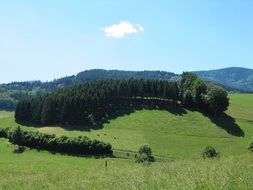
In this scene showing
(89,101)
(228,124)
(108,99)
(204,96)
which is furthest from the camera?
(108,99)

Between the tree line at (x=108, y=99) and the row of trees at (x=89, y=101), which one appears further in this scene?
the row of trees at (x=89, y=101)

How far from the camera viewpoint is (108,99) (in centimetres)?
16500

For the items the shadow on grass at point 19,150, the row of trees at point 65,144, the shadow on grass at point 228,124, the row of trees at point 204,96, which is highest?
the row of trees at point 204,96

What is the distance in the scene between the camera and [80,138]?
373 ft

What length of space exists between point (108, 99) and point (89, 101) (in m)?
9.28

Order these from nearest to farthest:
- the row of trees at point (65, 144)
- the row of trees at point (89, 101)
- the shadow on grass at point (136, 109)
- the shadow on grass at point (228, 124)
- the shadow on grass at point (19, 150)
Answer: the row of trees at point (65, 144) → the shadow on grass at point (19, 150) → the shadow on grass at point (228, 124) → the shadow on grass at point (136, 109) → the row of trees at point (89, 101)

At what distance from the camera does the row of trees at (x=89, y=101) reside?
506 feet

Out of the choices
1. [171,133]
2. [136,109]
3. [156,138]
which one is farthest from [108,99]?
[156,138]

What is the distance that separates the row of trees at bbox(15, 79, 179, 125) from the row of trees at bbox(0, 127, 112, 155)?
107 feet

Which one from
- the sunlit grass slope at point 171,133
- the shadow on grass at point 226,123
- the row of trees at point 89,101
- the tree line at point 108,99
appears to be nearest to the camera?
the sunlit grass slope at point 171,133

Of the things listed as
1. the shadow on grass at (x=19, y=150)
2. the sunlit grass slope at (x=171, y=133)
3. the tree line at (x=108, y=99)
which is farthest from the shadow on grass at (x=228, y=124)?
the shadow on grass at (x=19, y=150)

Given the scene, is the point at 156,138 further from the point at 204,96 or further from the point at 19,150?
the point at 19,150

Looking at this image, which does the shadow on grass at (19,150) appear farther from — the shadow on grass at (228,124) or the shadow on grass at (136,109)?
the shadow on grass at (228,124)

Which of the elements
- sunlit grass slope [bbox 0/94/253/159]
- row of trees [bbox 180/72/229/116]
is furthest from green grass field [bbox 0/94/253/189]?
row of trees [bbox 180/72/229/116]
